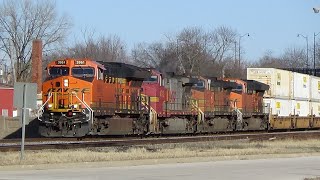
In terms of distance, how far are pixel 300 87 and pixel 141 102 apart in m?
21.5

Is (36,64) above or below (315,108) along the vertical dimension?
above

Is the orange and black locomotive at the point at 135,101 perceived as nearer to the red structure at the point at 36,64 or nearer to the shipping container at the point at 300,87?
the shipping container at the point at 300,87

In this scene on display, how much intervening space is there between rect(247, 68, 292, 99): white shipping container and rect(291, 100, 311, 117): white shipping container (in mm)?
1834

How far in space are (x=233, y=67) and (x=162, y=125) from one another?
242ft

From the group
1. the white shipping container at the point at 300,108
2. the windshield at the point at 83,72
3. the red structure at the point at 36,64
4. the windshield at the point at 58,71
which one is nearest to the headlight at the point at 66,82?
the windshield at the point at 58,71

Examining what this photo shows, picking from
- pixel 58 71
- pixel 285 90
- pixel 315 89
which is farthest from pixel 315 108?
pixel 58 71

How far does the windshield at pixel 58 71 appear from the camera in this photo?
2942 cm

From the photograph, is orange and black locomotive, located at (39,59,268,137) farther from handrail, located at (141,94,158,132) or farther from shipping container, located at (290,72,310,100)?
shipping container, located at (290,72,310,100)

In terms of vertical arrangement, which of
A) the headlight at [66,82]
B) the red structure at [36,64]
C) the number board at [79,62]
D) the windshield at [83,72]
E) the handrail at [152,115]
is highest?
the red structure at [36,64]

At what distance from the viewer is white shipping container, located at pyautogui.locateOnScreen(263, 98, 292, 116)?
47812mm

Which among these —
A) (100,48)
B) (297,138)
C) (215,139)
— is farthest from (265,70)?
(100,48)

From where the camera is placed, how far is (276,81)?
4709 centimetres

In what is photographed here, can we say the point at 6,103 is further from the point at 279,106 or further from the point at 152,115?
the point at 152,115

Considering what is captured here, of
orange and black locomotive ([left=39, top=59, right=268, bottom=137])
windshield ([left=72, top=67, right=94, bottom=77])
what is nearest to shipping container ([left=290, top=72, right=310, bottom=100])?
orange and black locomotive ([left=39, top=59, right=268, bottom=137])
